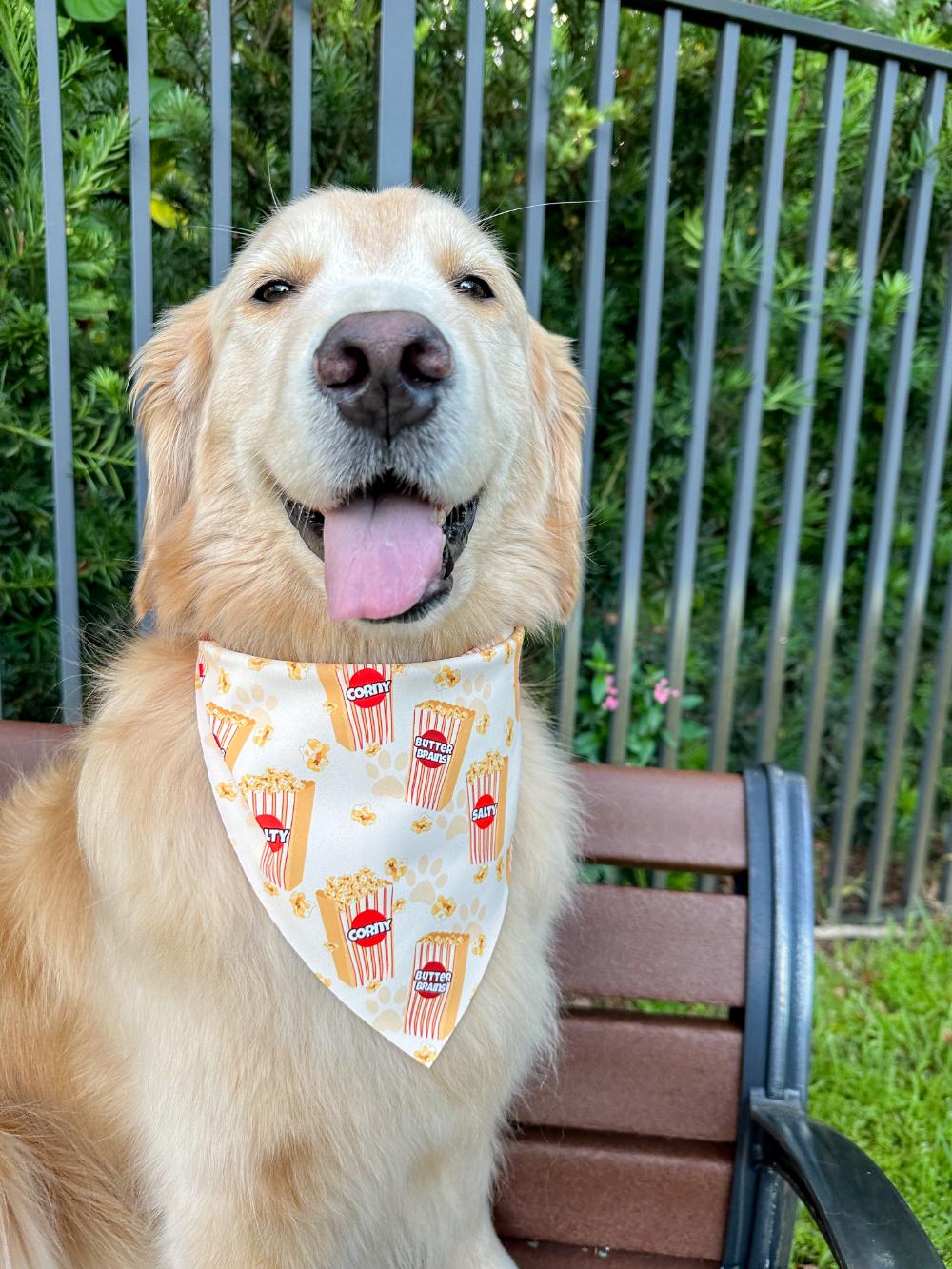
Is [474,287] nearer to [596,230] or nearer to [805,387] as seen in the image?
[596,230]

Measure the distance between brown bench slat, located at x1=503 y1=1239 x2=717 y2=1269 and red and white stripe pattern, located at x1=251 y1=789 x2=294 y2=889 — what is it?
1081 mm

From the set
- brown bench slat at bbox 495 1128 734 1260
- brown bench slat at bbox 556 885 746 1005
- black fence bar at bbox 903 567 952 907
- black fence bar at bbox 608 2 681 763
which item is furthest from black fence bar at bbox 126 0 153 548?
black fence bar at bbox 903 567 952 907

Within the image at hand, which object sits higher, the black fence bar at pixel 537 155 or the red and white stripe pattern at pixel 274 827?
the black fence bar at pixel 537 155

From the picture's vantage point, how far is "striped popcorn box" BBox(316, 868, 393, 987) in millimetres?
1466

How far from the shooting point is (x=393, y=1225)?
1.57 meters

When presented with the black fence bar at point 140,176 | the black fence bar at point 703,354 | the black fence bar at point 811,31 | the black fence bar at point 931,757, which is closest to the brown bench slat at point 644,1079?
the black fence bar at point 703,354

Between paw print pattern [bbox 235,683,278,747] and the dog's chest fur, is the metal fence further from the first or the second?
paw print pattern [bbox 235,683,278,747]

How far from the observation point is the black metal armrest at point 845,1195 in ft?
3.87

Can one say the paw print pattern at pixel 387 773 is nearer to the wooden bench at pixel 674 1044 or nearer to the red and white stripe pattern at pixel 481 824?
the red and white stripe pattern at pixel 481 824

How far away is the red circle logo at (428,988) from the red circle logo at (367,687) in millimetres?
440

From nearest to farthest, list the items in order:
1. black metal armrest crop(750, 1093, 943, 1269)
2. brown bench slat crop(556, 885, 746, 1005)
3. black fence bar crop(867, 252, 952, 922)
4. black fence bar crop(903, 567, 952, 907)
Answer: black metal armrest crop(750, 1093, 943, 1269) → brown bench slat crop(556, 885, 746, 1005) → black fence bar crop(867, 252, 952, 922) → black fence bar crop(903, 567, 952, 907)

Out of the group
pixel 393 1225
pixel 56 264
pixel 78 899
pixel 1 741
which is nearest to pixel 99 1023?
pixel 78 899

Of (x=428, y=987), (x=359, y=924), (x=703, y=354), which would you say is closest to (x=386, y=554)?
(x=359, y=924)

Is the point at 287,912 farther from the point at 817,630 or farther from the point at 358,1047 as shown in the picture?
the point at 817,630
